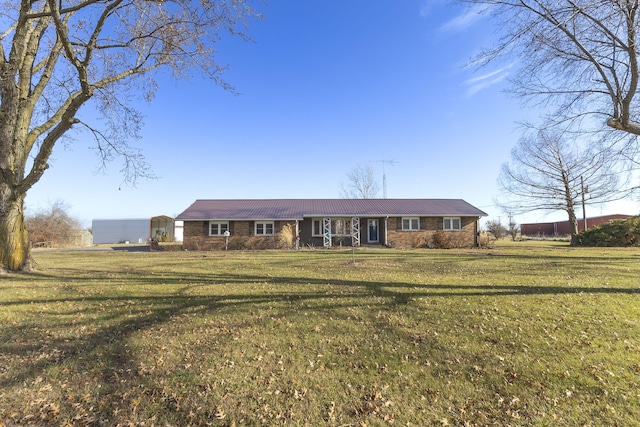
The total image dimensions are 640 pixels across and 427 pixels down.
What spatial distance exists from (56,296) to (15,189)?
17.5ft

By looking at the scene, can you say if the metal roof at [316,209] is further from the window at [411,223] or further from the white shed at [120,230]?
the white shed at [120,230]

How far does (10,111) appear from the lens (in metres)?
10.2

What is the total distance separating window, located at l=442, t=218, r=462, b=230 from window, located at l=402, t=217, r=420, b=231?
7.03 feet

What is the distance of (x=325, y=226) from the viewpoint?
2689 cm

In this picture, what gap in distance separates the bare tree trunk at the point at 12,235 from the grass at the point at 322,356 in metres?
3.02

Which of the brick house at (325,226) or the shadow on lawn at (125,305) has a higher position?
the brick house at (325,226)

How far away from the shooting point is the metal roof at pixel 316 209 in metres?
26.8

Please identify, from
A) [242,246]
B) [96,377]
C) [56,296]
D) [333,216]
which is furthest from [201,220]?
[96,377]

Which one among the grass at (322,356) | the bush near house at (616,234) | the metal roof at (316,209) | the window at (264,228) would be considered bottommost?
the grass at (322,356)

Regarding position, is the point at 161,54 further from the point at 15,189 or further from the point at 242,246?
the point at 242,246

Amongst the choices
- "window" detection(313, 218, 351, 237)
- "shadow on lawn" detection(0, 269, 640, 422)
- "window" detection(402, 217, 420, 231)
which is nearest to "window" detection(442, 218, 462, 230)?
"window" detection(402, 217, 420, 231)

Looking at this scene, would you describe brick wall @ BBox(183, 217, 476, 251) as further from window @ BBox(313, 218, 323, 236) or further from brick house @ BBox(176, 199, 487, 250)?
window @ BBox(313, 218, 323, 236)

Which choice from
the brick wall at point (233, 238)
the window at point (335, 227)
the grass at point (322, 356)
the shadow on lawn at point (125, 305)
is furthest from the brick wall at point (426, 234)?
the grass at point (322, 356)

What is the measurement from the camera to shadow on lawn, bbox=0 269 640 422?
4.07 metres
